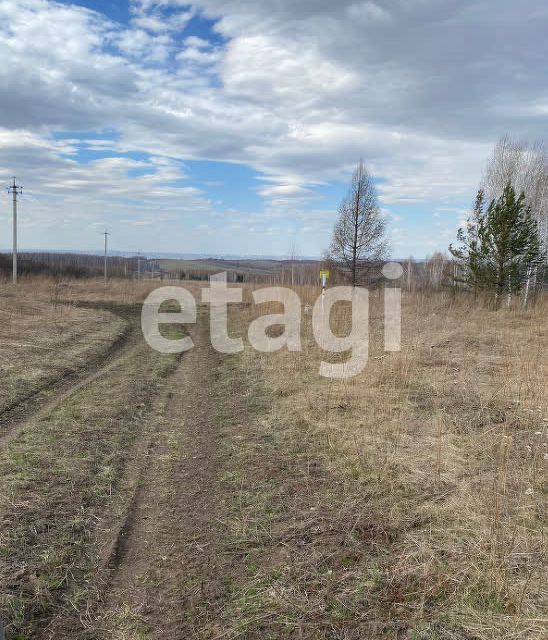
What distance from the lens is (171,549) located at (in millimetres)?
3582

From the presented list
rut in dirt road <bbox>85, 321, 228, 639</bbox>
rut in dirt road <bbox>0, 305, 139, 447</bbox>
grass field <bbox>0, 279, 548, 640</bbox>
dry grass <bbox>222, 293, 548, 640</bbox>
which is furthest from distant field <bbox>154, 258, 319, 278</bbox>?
rut in dirt road <bbox>85, 321, 228, 639</bbox>

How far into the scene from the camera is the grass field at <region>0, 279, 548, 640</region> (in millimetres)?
2812

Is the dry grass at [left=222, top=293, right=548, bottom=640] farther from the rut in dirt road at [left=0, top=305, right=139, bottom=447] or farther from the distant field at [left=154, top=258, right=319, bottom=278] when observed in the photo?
the distant field at [left=154, top=258, right=319, bottom=278]

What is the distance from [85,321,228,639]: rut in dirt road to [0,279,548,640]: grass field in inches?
0.6

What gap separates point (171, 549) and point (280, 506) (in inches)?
40.9

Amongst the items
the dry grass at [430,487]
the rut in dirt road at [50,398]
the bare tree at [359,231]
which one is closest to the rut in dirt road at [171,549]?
the dry grass at [430,487]

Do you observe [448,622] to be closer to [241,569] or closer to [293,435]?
[241,569]

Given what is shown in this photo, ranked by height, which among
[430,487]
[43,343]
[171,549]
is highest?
[43,343]

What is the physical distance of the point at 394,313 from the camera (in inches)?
671

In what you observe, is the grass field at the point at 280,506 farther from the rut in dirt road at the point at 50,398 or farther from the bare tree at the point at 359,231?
the bare tree at the point at 359,231

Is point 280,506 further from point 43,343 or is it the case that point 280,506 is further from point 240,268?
point 240,268

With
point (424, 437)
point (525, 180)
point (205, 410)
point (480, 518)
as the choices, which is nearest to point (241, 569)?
point (480, 518)

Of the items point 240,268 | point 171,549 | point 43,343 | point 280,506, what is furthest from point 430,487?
point 240,268

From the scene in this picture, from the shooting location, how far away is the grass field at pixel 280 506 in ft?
9.23
